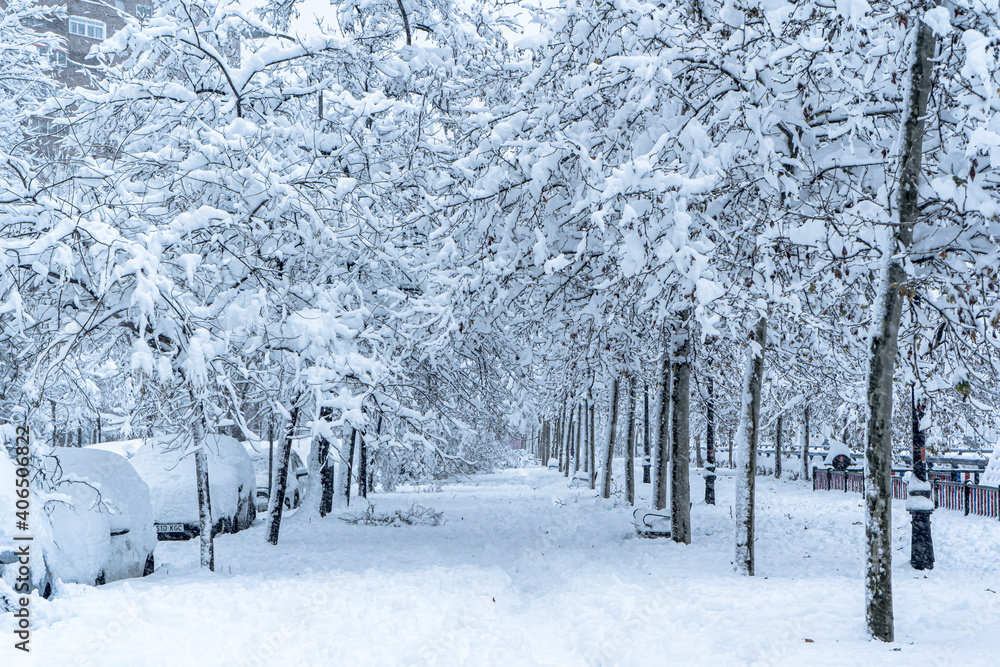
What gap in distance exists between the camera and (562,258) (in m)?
8.21

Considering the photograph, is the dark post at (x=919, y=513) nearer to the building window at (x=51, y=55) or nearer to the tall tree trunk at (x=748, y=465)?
the tall tree trunk at (x=748, y=465)

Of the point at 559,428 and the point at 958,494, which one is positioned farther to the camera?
the point at 559,428

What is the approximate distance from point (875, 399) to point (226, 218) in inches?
242

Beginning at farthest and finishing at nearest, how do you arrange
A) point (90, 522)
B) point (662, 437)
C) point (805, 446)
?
1. point (805, 446)
2. point (662, 437)
3. point (90, 522)

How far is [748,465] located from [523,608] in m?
3.25

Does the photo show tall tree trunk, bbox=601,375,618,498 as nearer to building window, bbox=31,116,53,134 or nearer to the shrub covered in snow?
the shrub covered in snow

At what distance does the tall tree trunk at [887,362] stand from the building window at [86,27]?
61.2m

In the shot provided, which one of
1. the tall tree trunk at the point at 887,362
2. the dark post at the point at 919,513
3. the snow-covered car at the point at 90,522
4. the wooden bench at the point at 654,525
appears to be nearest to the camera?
the tall tree trunk at the point at 887,362

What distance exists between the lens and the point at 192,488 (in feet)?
41.2

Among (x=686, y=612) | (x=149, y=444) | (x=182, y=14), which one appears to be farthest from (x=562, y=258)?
(x=149, y=444)

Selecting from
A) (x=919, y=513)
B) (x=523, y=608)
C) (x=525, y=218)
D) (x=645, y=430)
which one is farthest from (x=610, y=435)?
(x=523, y=608)

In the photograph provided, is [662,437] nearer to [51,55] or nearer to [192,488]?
[192,488]

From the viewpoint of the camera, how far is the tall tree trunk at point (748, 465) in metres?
8.85

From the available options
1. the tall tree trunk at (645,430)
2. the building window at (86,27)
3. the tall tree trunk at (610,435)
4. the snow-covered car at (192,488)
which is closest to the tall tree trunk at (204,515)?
the snow-covered car at (192,488)
